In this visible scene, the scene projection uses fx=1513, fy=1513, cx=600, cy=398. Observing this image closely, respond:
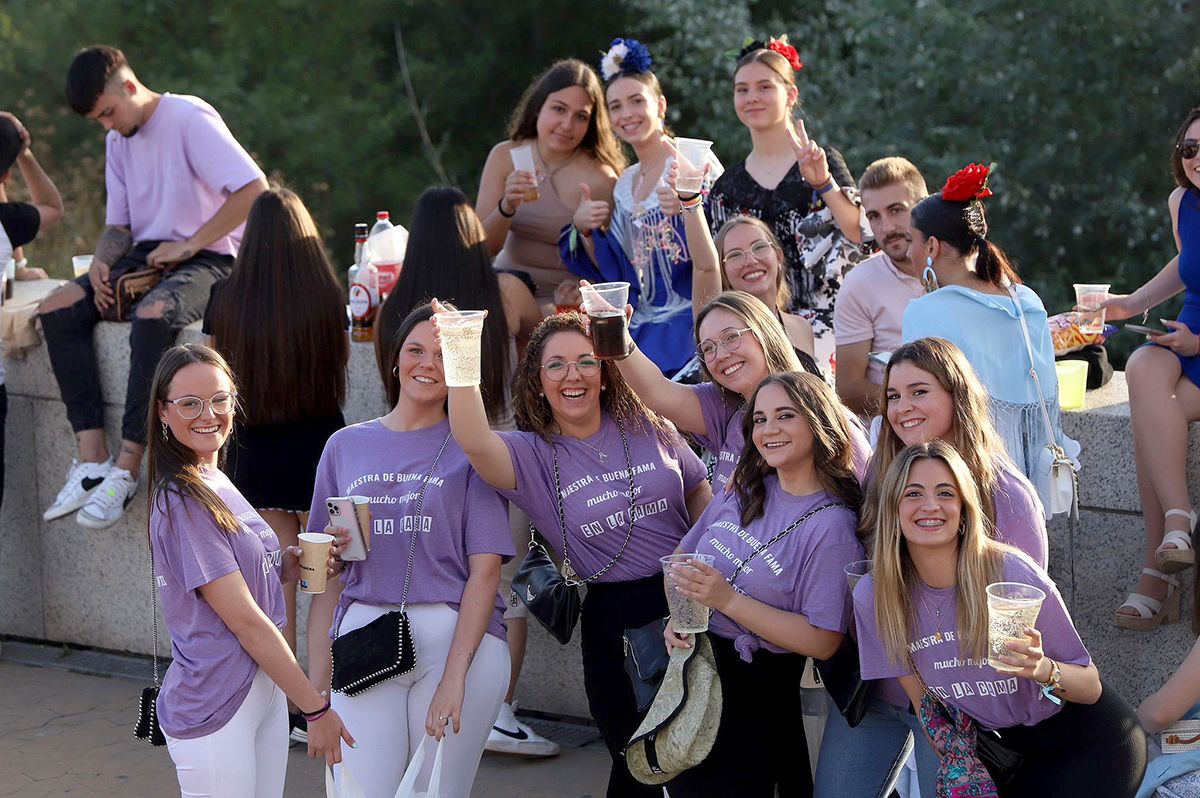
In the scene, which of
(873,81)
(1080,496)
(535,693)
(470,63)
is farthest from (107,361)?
(470,63)

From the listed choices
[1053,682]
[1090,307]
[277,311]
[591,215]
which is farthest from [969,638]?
[277,311]

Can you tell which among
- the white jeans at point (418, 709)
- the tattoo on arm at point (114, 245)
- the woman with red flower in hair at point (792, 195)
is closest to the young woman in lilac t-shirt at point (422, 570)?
the white jeans at point (418, 709)

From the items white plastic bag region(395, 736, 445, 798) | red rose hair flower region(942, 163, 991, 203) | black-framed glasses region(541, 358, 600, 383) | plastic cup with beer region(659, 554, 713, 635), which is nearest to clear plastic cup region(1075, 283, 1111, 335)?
red rose hair flower region(942, 163, 991, 203)

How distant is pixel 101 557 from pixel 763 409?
4102 millimetres

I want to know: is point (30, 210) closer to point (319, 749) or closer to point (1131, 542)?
point (319, 749)

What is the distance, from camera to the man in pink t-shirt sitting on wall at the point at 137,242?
6.45 metres

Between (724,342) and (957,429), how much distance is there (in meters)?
0.74

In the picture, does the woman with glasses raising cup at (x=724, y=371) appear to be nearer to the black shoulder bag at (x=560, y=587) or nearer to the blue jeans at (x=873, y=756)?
the black shoulder bag at (x=560, y=587)

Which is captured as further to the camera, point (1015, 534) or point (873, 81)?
point (873, 81)

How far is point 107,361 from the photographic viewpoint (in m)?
6.81

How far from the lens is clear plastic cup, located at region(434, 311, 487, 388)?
4098 millimetres

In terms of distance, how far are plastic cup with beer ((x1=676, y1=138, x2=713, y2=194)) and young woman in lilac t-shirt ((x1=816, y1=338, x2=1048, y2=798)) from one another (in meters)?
1.21

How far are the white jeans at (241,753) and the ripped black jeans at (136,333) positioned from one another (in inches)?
98.5

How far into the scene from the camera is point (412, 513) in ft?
14.5
